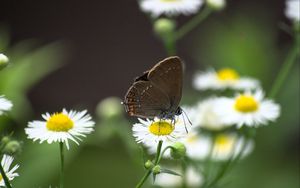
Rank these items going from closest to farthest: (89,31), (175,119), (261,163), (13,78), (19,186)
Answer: (175,119) → (19,186) → (13,78) → (261,163) → (89,31)

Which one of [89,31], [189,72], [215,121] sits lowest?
[189,72]

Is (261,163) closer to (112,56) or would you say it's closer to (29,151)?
(29,151)

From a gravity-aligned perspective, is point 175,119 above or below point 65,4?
above

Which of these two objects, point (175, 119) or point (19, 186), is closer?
point (175, 119)

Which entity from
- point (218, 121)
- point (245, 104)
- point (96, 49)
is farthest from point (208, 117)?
point (96, 49)

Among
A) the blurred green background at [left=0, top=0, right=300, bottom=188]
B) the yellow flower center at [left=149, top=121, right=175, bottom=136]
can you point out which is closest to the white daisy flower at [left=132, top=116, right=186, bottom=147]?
the yellow flower center at [left=149, top=121, right=175, bottom=136]

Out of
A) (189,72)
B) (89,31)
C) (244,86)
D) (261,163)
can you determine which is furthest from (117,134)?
(89,31)

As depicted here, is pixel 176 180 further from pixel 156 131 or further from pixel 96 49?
pixel 96 49
